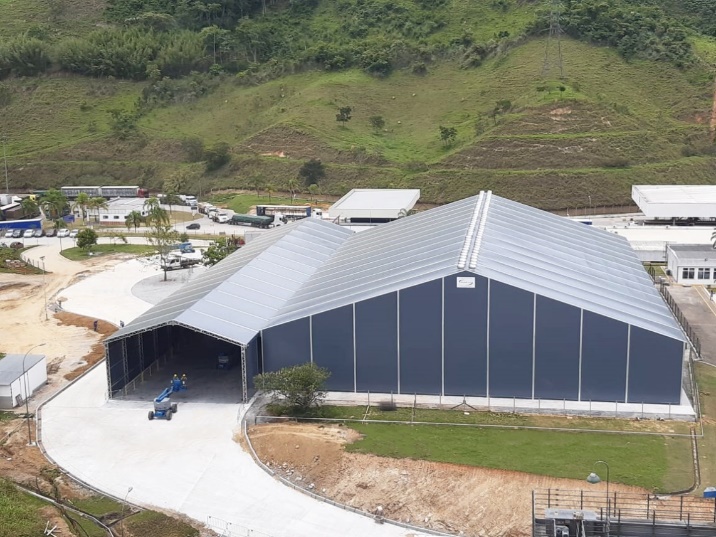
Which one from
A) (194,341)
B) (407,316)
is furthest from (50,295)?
(407,316)

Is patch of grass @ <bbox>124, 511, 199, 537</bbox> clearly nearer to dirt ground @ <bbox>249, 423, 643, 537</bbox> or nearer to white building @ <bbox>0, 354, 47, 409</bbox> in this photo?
dirt ground @ <bbox>249, 423, 643, 537</bbox>

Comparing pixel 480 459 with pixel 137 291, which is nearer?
pixel 480 459

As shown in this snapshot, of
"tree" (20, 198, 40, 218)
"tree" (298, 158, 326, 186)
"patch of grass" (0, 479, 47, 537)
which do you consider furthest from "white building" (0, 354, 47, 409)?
"tree" (298, 158, 326, 186)

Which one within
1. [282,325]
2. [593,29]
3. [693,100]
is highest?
[593,29]

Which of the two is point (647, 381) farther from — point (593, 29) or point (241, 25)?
point (241, 25)

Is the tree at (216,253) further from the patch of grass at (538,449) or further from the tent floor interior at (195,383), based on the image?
the patch of grass at (538,449)

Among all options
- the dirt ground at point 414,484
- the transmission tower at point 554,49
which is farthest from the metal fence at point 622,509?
the transmission tower at point 554,49
